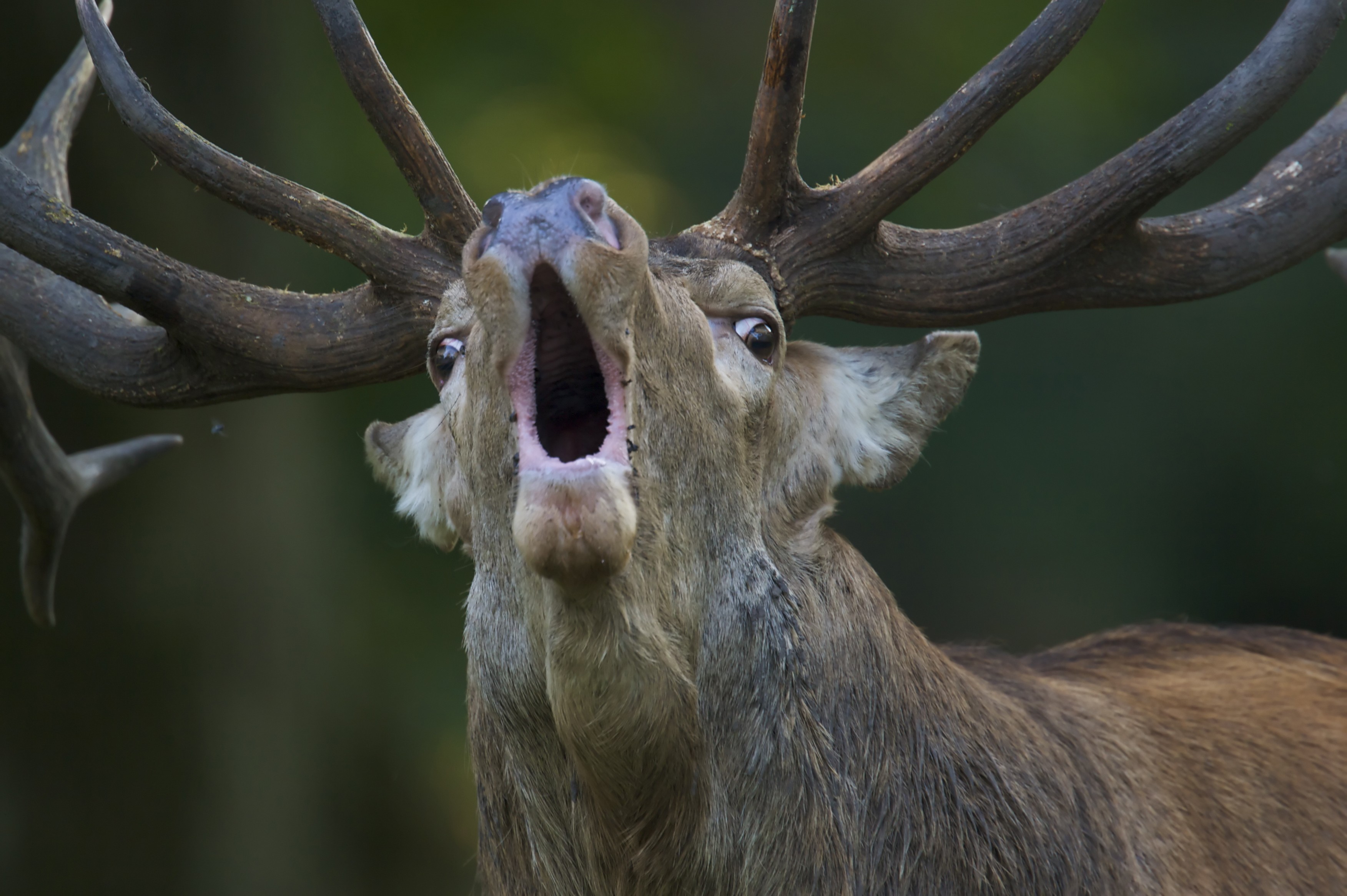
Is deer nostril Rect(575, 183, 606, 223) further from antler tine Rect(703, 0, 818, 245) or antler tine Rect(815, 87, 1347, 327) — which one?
antler tine Rect(815, 87, 1347, 327)

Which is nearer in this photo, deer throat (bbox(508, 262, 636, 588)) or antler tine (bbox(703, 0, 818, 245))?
deer throat (bbox(508, 262, 636, 588))

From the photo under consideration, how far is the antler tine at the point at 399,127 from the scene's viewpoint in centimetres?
301

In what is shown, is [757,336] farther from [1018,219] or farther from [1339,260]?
[1339,260]

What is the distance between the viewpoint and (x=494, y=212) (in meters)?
2.20

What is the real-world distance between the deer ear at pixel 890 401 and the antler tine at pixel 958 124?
1.12ft

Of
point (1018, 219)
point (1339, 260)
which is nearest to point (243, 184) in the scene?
point (1018, 219)

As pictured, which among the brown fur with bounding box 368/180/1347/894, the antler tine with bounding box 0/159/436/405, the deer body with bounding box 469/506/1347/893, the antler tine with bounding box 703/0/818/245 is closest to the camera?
the brown fur with bounding box 368/180/1347/894

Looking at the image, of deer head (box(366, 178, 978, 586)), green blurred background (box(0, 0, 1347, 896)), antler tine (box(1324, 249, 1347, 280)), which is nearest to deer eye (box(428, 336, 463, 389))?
deer head (box(366, 178, 978, 586))

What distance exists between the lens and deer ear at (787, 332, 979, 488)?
3.01 m

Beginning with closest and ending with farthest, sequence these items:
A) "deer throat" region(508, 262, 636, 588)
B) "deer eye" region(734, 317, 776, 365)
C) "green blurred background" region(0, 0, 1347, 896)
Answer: "deer throat" region(508, 262, 636, 588), "deer eye" region(734, 317, 776, 365), "green blurred background" region(0, 0, 1347, 896)

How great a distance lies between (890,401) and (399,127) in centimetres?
143

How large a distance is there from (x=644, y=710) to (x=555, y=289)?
32.8 inches

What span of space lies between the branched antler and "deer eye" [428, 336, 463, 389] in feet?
5.54

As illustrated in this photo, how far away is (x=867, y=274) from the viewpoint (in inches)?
122
